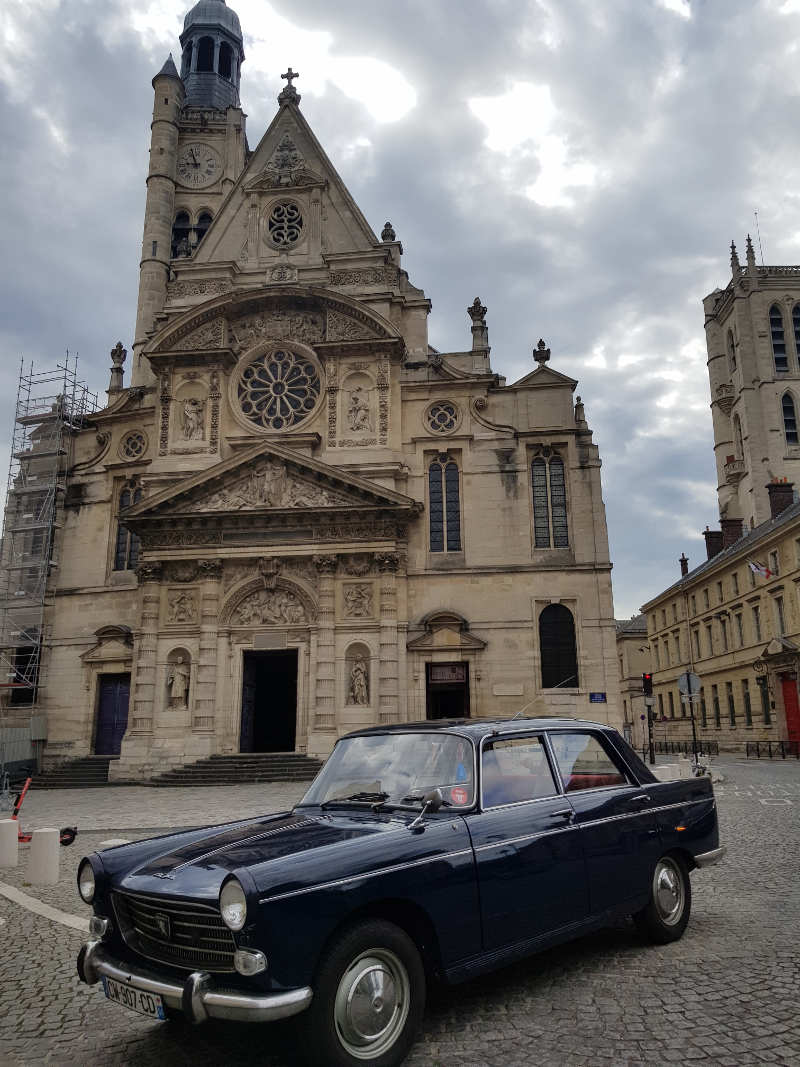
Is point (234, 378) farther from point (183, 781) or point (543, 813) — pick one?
point (543, 813)

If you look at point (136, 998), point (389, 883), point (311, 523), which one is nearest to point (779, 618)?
point (311, 523)

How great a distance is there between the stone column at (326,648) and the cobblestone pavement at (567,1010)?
1706cm

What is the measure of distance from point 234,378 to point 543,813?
998 inches

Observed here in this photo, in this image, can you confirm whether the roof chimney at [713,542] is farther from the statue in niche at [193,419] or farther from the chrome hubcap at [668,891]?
the chrome hubcap at [668,891]

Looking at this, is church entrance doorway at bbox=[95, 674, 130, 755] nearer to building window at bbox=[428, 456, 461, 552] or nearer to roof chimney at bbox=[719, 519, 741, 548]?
building window at bbox=[428, 456, 461, 552]

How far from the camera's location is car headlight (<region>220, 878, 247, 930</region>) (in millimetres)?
3703

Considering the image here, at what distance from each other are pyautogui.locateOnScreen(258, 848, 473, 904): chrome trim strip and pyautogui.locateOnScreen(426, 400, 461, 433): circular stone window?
77.6ft

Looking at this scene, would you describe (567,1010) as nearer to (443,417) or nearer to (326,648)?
(326,648)

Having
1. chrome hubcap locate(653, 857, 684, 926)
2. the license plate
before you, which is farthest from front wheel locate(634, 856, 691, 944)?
the license plate

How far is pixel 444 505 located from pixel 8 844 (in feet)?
60.3

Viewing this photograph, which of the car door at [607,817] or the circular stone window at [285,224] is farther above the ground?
the circular stone window at [285,224]

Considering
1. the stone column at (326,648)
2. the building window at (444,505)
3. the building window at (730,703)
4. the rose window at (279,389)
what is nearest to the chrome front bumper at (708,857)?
the stone column at (326,648)

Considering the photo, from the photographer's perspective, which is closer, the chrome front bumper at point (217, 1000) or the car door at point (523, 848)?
the chrome front bumper at point (217, 1000)

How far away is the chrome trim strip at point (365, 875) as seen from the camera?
148 inches
